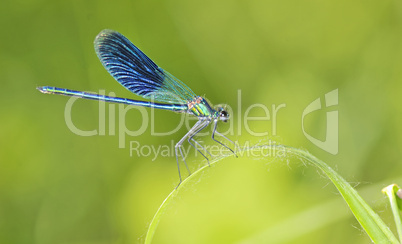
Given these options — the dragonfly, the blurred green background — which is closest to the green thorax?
the dragonfly

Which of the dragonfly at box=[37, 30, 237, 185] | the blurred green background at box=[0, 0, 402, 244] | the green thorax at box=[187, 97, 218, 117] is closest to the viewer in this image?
the green thorax at box=[187, 97, 218, 117]

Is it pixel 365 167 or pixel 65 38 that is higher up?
pixel 65 38

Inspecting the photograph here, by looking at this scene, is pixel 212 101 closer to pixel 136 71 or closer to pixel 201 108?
pixel 136 71

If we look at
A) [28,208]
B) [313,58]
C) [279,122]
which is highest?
[313,58]

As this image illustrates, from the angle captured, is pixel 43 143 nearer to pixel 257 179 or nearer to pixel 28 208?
pixel 28 208

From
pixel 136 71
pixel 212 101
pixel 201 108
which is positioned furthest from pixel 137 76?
pixel 212 101

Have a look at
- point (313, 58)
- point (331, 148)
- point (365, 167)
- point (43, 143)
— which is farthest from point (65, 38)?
point (365, 167)

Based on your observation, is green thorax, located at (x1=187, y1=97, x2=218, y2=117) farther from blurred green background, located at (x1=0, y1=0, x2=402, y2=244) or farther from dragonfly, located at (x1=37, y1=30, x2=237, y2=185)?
blurred green background, located at (x1=0, y1=0, x2=402, y2=244)
